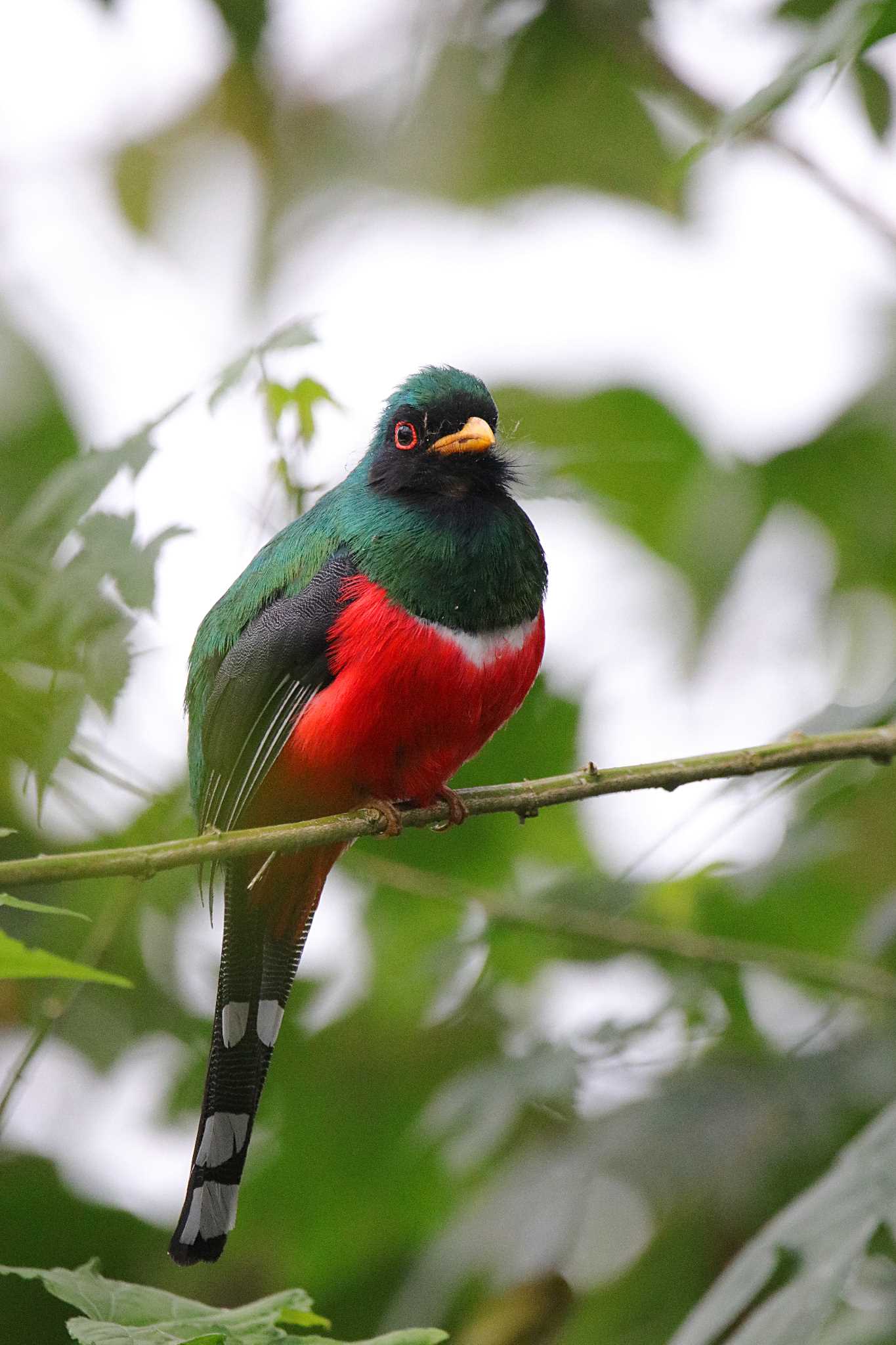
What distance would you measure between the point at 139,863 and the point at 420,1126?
6.65 ft

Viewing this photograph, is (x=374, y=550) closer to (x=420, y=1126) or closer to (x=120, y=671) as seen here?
(x=120, y=671)

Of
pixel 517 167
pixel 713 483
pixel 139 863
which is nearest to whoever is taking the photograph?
pixel 139 863

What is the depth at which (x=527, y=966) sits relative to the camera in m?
4.78

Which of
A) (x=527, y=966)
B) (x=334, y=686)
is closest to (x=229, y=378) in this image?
(x=334, y=686)

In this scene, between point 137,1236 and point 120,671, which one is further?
point 137,1236

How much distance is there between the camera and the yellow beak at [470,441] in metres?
3.86

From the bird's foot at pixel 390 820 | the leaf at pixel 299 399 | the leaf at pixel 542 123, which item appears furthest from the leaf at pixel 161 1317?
the leaf at pixel 542 123

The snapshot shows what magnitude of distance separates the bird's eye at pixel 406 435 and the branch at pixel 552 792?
1.33m

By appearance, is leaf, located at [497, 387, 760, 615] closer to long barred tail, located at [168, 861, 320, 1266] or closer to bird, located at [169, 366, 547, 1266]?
bird, located at [169, 366, 547, 1266]

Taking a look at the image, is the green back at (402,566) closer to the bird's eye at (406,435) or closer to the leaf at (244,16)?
the bird's eye at (406,435)

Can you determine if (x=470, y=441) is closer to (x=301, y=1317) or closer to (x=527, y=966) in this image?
(x=527, y=966)

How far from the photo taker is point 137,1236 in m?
4.52

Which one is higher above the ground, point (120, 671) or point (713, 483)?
point (713, 483)

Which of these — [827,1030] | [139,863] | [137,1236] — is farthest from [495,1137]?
[139,863]
